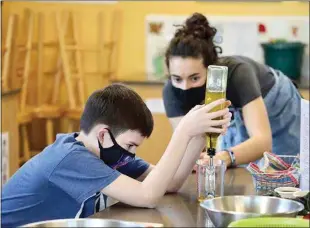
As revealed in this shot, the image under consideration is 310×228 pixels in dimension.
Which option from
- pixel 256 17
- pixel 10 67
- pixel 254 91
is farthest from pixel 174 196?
pixel 10 67

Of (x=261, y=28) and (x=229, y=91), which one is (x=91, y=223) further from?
(x=261, y=28)

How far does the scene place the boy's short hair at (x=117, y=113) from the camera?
2.36 m

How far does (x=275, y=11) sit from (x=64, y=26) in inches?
69.4

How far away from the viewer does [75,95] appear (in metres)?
6.24

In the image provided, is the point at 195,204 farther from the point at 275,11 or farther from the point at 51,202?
the point at 275,11

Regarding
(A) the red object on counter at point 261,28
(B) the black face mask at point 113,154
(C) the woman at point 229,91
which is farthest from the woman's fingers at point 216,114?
(A) the red object on counter at point 261,28

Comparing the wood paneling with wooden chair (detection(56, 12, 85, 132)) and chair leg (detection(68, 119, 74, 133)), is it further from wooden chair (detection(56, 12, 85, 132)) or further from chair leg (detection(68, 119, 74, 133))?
chair leg (detection(68, 119, 74, 133))

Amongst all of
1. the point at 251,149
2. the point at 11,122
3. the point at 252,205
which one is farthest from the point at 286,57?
the point at 252,205

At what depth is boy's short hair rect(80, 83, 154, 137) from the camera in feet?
7.73

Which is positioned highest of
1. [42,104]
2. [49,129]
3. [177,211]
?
[177,211]

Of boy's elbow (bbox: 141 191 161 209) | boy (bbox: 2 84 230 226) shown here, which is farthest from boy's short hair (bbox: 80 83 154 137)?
boy's elbow (bbox: 141 191 161 209)

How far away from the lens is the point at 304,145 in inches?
87.5

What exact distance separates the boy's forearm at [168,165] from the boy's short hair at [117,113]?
0.19m

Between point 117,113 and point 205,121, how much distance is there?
1.14 ft
